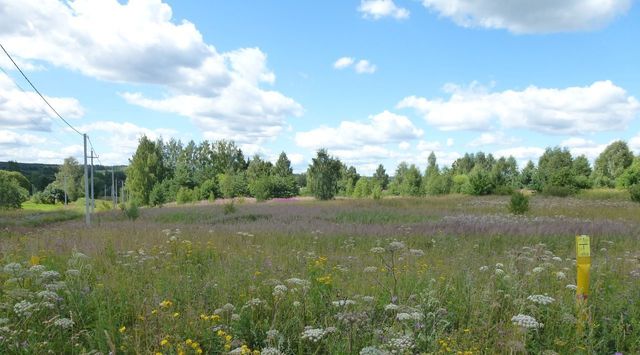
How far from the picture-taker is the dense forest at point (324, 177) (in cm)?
4231

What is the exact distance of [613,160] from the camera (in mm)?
68312

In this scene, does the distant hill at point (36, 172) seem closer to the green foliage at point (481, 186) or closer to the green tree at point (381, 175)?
the green tree at point (381, 175)

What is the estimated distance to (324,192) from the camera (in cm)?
3906

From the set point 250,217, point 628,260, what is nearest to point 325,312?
point 628,260

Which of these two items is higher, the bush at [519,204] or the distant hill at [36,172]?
the distant hill at [36,172]

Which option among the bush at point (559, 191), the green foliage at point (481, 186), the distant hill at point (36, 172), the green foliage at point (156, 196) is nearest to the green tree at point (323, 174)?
the green foliage at point (481, 186)

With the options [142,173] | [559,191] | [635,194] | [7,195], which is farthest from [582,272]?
[142,173]

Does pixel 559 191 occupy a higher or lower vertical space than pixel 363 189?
lower

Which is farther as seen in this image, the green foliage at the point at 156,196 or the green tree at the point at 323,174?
the green foliage at the point at 156,196

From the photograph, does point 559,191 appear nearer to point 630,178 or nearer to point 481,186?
point 481,186

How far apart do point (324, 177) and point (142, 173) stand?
3204 centimetres

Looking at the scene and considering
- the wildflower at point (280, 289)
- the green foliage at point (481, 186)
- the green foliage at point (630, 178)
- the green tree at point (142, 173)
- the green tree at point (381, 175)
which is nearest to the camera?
the wildflower at point (280, 289)

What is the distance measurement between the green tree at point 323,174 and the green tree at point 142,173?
98.6 feet

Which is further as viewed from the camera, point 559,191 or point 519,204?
point 559,191
